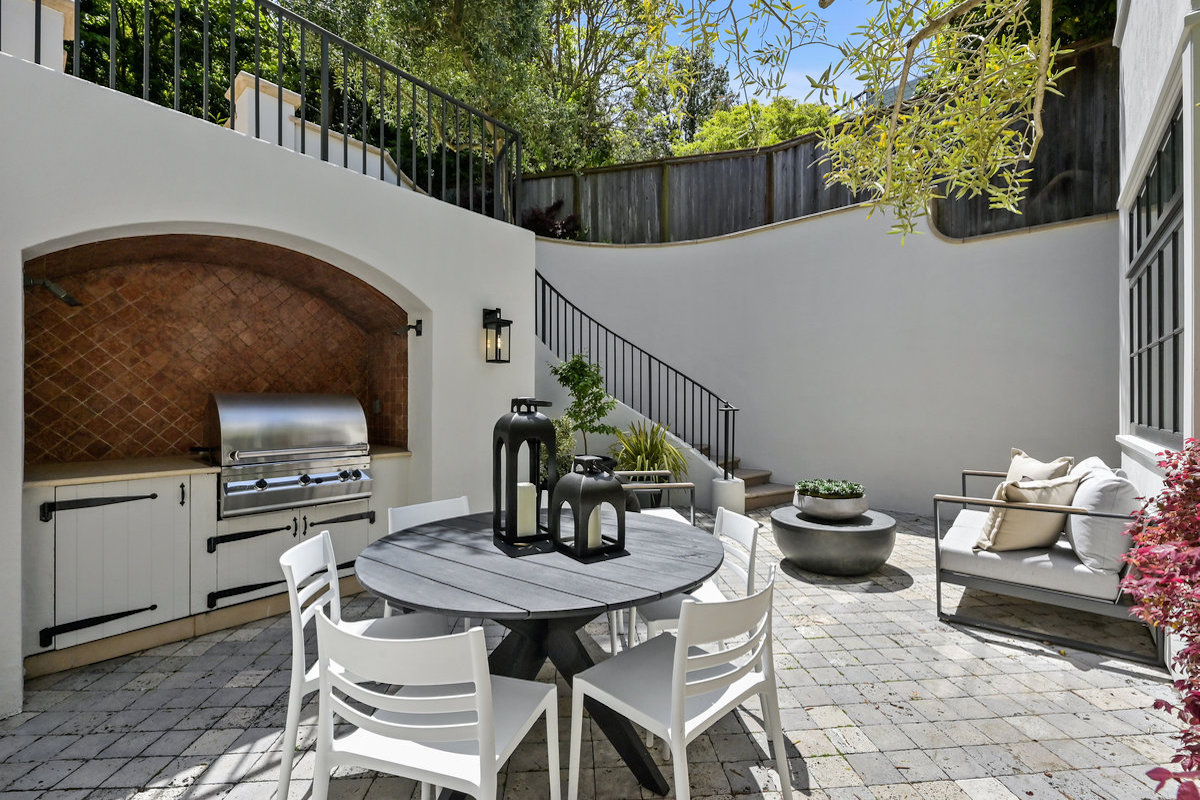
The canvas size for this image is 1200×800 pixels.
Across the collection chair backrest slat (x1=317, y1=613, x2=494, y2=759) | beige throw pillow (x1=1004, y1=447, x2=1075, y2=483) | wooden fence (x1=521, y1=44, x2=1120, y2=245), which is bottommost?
chair backrest slat (x1=317, y1=613, x2=494, y2=759)

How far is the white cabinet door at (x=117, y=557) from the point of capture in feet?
9.25

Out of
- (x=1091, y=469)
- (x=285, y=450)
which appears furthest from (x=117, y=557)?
(x=1091, y=469)

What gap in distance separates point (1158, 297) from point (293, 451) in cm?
530

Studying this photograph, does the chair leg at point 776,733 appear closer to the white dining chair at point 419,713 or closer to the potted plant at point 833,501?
the white dining chair at point 419,713

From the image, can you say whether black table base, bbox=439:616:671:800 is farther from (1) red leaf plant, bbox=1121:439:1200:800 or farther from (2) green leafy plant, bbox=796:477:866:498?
(2) green leafy plant, bbox=796:477:866:498

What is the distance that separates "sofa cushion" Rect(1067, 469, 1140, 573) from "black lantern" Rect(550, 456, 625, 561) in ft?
8.25

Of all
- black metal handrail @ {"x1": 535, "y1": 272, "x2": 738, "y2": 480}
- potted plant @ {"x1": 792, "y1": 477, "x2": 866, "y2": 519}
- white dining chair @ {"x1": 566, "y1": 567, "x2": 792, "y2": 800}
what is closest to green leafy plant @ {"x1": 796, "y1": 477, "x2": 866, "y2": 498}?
potted plant @ {"x1": 792, "y1": 477, "x2": 866, "y2": 519}

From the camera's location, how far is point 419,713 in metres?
1.48

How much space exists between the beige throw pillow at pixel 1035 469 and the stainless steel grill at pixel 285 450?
413 centimetres

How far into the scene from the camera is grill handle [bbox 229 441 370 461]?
133 inches

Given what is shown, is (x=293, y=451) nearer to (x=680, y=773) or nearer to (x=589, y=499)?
(x=589, y=499)

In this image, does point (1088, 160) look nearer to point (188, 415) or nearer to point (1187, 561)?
point (1187, 561)

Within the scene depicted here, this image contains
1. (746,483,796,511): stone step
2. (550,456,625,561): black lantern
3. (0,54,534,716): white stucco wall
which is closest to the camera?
(550,456,625,561): black lantern

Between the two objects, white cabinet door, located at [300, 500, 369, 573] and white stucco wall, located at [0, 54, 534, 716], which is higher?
white stucco wall, located at [0, 54, 534, 716]
